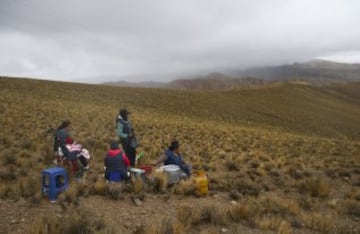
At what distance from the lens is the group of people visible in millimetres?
7988

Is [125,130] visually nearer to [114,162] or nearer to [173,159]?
[173,159]

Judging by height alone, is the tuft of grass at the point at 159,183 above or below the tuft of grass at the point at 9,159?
below

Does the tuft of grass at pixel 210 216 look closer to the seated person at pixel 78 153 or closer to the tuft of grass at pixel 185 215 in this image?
the tuft of grass at pixel 185 215

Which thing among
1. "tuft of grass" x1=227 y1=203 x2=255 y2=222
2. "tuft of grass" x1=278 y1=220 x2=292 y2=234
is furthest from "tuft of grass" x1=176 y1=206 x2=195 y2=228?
"tuft of grass" x1=278 y1=220 x2=292 y2=234

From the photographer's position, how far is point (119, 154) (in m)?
7.96

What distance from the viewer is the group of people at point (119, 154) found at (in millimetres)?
7988

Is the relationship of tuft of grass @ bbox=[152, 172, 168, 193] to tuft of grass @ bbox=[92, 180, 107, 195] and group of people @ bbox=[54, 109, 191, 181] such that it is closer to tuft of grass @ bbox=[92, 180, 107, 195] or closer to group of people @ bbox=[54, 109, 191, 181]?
group of people @ bbox=[54, 109, 191, 181]

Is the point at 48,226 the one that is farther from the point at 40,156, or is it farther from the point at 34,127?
the point at 34,127

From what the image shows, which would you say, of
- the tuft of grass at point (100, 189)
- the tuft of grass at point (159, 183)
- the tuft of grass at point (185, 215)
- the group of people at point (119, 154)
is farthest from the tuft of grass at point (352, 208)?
the tuft of grass at point (100, 189)

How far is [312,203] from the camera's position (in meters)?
8.07

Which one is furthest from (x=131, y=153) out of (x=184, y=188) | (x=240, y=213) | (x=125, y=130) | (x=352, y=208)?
(x=352, y=208)

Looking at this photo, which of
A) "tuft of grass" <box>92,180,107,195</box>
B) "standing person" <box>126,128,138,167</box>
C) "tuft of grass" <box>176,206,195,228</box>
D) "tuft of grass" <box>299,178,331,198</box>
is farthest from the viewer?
"standing person" <box>126,128,138,167</box>

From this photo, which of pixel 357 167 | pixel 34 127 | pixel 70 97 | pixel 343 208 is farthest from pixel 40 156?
pixel 70 97

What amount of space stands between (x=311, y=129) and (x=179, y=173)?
1698 inches
